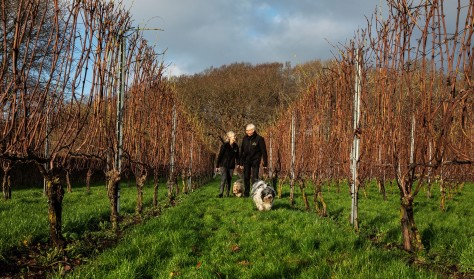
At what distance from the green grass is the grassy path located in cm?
1

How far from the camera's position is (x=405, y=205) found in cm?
462

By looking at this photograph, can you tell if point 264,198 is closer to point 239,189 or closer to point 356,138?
point 356,138

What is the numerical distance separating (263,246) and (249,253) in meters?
0.25

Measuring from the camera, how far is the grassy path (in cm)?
351

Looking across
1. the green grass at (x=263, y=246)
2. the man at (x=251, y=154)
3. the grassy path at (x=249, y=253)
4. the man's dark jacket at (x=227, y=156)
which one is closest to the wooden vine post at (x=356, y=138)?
the green grass at (x=263, y=246)

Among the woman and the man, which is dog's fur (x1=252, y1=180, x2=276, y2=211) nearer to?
the man

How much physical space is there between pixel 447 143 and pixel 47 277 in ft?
13.6

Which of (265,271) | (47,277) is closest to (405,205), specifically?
(265,271)

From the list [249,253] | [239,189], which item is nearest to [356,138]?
[249,253]

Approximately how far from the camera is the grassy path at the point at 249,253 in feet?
11.5

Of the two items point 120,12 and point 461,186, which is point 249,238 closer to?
point 120,12

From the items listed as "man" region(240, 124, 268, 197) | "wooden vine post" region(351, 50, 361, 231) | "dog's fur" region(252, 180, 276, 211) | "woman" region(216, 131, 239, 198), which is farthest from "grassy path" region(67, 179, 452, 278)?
"woman" region(216, 131, 239, 198)

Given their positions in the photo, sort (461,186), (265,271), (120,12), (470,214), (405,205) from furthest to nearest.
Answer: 1. (461,186)
2. (470,214)
3. (120,12)
4. (405,205)
5. (265,271)

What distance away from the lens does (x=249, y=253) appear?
4.44m
